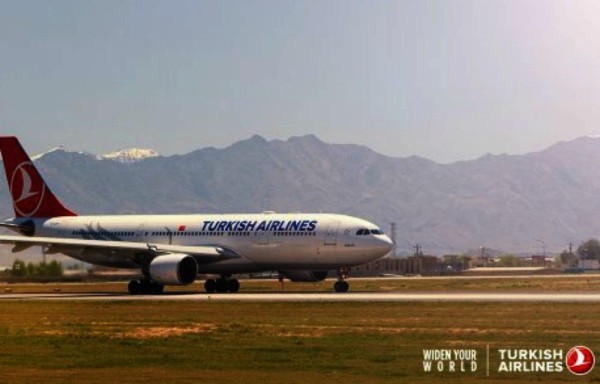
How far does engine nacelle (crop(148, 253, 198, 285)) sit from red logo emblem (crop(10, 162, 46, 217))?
18.0 metres

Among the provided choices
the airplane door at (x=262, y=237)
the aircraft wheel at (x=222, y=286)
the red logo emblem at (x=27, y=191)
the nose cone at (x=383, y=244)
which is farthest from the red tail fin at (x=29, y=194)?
the nose cone at (x=383, y=244)

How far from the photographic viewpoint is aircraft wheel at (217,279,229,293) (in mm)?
81188

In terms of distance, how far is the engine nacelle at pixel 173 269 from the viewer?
247 feet

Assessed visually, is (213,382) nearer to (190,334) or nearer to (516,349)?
(516,349)

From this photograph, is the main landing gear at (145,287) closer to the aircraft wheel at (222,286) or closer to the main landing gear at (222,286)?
the main landing gear at (222,286)

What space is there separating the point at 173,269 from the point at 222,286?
699 cm

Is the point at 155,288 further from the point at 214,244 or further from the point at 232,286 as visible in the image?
the point at 232,286

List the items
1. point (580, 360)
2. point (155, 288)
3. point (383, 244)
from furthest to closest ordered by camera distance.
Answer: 1. point (155, 288)
2. point (383, 244)
3. point (580, 360)

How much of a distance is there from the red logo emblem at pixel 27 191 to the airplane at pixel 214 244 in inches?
59.5

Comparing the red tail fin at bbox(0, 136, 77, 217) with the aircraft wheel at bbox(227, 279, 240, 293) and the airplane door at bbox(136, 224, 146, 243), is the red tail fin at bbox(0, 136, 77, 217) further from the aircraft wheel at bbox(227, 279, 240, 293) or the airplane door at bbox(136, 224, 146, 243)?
the aircraft wheel at bbox(227, 279, 240, 293)

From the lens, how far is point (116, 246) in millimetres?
77875

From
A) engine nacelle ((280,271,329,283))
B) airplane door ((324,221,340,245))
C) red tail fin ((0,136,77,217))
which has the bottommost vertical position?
engine nacelle ((280,271,329,283))
